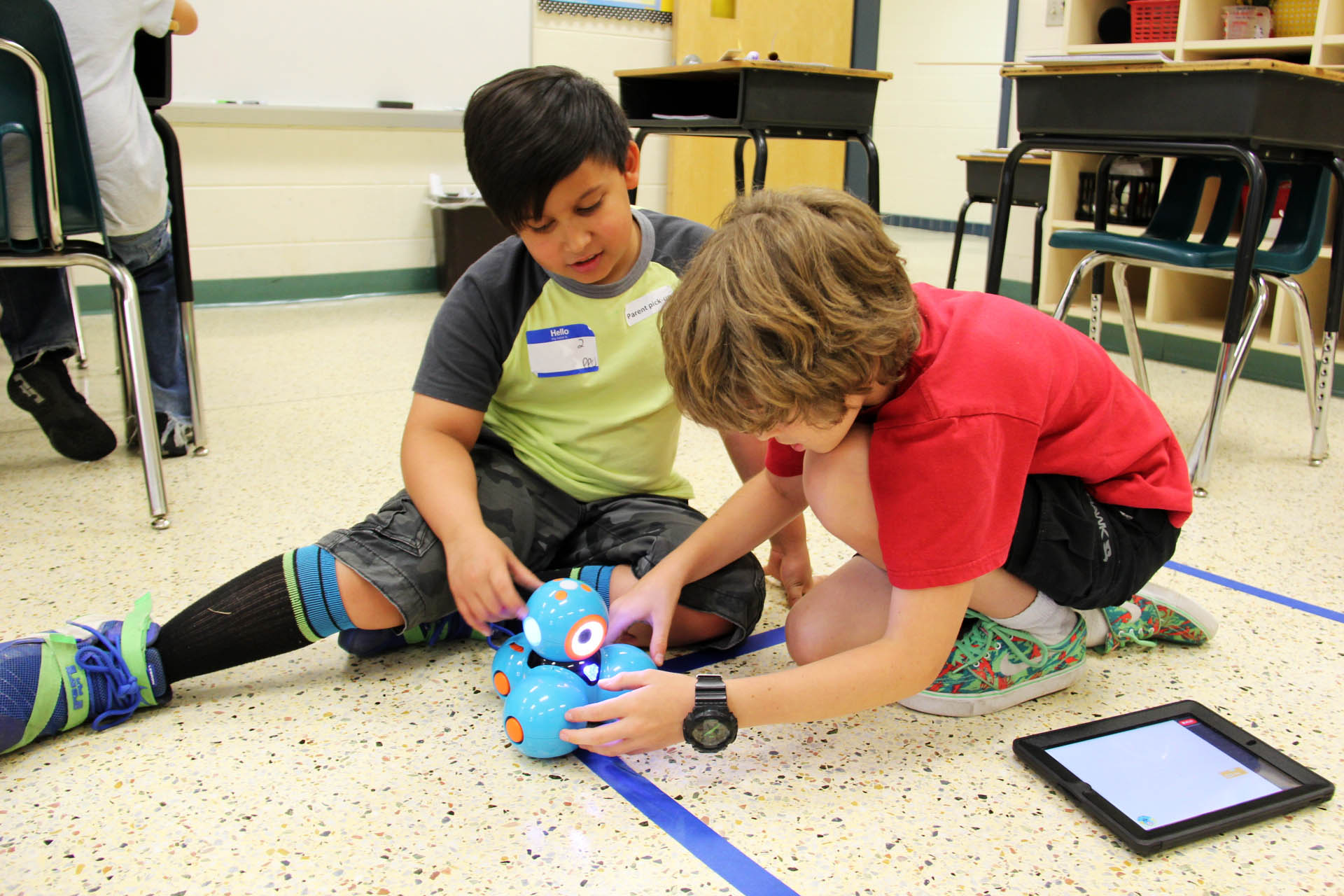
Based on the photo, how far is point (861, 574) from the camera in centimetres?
106

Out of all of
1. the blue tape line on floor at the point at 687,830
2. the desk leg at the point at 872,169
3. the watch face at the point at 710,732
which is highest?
the desk leg at the point at 872,169

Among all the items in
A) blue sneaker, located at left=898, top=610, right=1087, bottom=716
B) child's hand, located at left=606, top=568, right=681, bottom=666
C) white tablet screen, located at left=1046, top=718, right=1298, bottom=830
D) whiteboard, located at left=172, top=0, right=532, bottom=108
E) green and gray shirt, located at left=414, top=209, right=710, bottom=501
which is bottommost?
white tablet screen, located at left=1046, top=718, right=1298, bottom=830

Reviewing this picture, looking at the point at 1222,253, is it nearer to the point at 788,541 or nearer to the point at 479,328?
the point at 788,541

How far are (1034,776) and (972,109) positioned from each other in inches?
227

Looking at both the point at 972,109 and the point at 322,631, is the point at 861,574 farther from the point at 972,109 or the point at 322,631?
the point at 972,109

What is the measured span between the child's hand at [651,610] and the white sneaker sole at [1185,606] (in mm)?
560

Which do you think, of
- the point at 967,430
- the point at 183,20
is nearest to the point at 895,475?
the point at 967,430

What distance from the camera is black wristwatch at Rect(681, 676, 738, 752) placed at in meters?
0.84

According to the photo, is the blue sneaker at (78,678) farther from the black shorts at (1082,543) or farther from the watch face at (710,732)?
the black shorts at (1082,543)

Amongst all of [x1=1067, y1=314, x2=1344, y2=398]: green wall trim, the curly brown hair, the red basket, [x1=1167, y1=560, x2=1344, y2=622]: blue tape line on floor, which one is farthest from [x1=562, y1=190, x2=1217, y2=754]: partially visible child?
the red basket

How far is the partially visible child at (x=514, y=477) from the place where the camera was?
3.23 ft

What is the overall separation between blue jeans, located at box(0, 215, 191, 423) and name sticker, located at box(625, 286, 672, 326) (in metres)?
0.97

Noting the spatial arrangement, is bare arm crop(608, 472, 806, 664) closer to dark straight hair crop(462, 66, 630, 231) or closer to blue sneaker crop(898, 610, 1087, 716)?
blue sneaker crop(898, 610, 1087, 716)

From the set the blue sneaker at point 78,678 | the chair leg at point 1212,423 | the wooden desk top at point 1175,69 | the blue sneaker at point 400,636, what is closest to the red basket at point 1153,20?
the wooden desk top at point 1175,69
